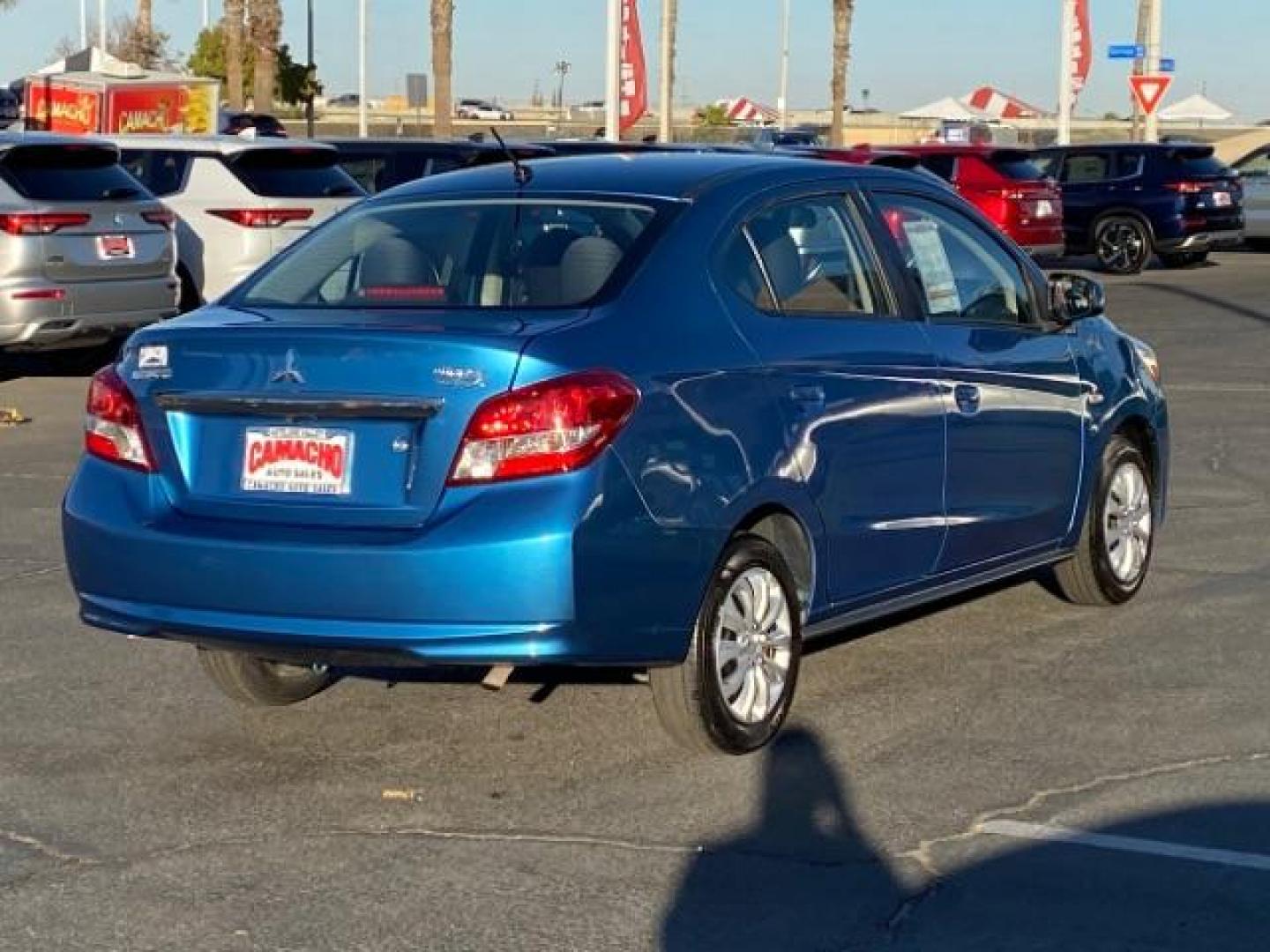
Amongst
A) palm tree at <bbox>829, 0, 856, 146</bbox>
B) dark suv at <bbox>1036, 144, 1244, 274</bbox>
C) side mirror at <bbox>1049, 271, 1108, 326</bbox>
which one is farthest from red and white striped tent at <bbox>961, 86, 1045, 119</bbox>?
side mirror at <bbox>1049, 271, 1108, 326</bbox>

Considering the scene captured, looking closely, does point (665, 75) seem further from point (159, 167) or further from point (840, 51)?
point (159, 167)

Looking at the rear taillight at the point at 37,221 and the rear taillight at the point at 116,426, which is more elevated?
the rear taillight at the point at 116,426

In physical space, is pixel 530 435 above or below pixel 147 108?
above

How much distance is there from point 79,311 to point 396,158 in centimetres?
679

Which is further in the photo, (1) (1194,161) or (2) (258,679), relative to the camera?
(1) (1194,161)

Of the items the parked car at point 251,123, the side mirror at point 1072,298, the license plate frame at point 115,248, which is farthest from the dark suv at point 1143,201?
the side mirror at point 1072,298

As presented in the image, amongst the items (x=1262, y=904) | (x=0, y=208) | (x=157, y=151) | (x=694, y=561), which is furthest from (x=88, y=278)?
(x=1262, y=904)

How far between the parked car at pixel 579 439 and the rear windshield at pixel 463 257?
0.04ft

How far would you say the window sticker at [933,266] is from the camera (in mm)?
7289

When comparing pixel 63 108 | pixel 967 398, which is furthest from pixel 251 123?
pixel 967 398

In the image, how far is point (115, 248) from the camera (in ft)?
50.7

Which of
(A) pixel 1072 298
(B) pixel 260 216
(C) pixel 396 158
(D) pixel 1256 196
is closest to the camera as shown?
(A) pixel 1072 298

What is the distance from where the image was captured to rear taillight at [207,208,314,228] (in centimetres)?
1759

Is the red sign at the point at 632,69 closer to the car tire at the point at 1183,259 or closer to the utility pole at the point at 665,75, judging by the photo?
the car tire at the point at 1183,259
